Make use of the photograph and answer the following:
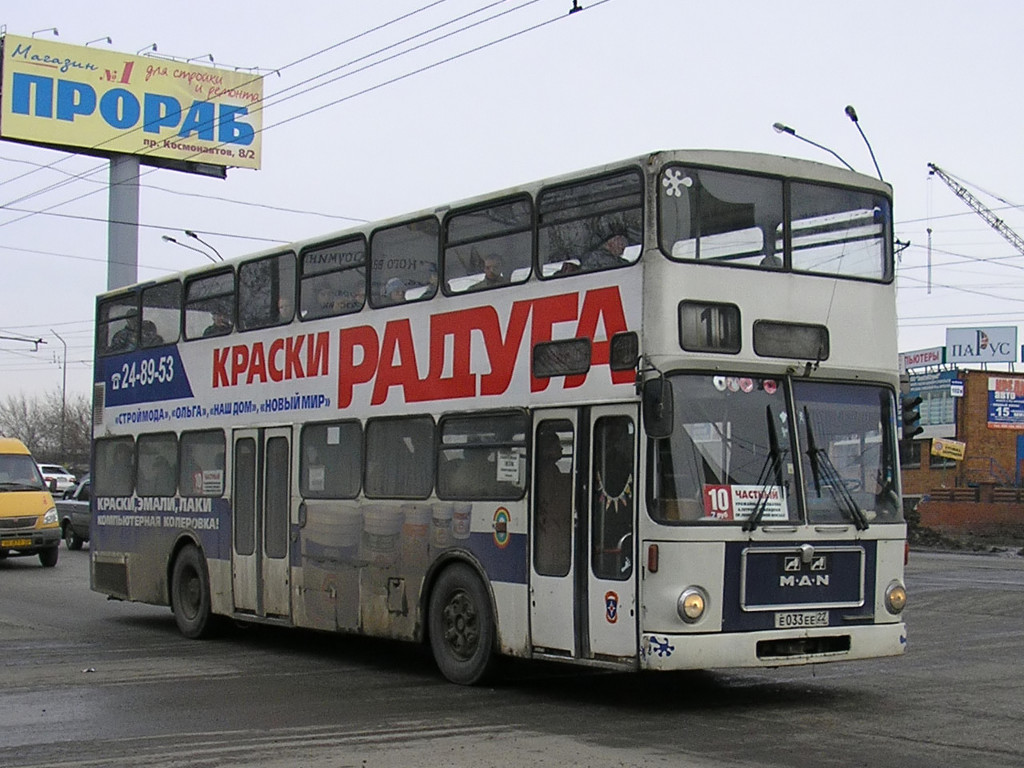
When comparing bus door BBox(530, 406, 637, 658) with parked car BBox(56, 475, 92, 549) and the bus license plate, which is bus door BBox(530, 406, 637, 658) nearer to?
the bus license plate

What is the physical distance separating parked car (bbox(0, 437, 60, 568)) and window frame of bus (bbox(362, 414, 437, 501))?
1592 cm

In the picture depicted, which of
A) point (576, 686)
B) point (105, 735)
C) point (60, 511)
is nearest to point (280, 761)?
point (105, 735)

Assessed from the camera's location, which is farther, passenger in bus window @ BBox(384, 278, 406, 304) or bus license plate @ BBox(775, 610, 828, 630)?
passenger in bus window @ BBox(384, 278, 406, 304)

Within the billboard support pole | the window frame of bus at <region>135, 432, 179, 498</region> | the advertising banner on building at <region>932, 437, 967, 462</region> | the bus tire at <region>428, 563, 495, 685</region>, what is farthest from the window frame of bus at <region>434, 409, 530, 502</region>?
the advertising banner on building at <region>932, 437, 967, 462</region>

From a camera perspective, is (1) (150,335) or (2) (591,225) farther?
(1) (150,335)

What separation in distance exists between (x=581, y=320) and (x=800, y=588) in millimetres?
2607

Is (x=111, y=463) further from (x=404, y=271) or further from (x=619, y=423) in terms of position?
(x=619, y=423)

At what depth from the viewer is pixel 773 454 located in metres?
10.9

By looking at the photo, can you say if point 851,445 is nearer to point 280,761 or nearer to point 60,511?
point 280,761

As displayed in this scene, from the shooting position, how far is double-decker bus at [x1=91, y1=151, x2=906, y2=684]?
10.6m

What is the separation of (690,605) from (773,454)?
1.35 metres

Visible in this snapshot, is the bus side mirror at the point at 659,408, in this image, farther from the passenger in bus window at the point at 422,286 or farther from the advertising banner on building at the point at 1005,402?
the advertising banner on building at the point at 1005,402

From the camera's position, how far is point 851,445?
11305mm

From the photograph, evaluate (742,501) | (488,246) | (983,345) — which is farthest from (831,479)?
(983,345)
